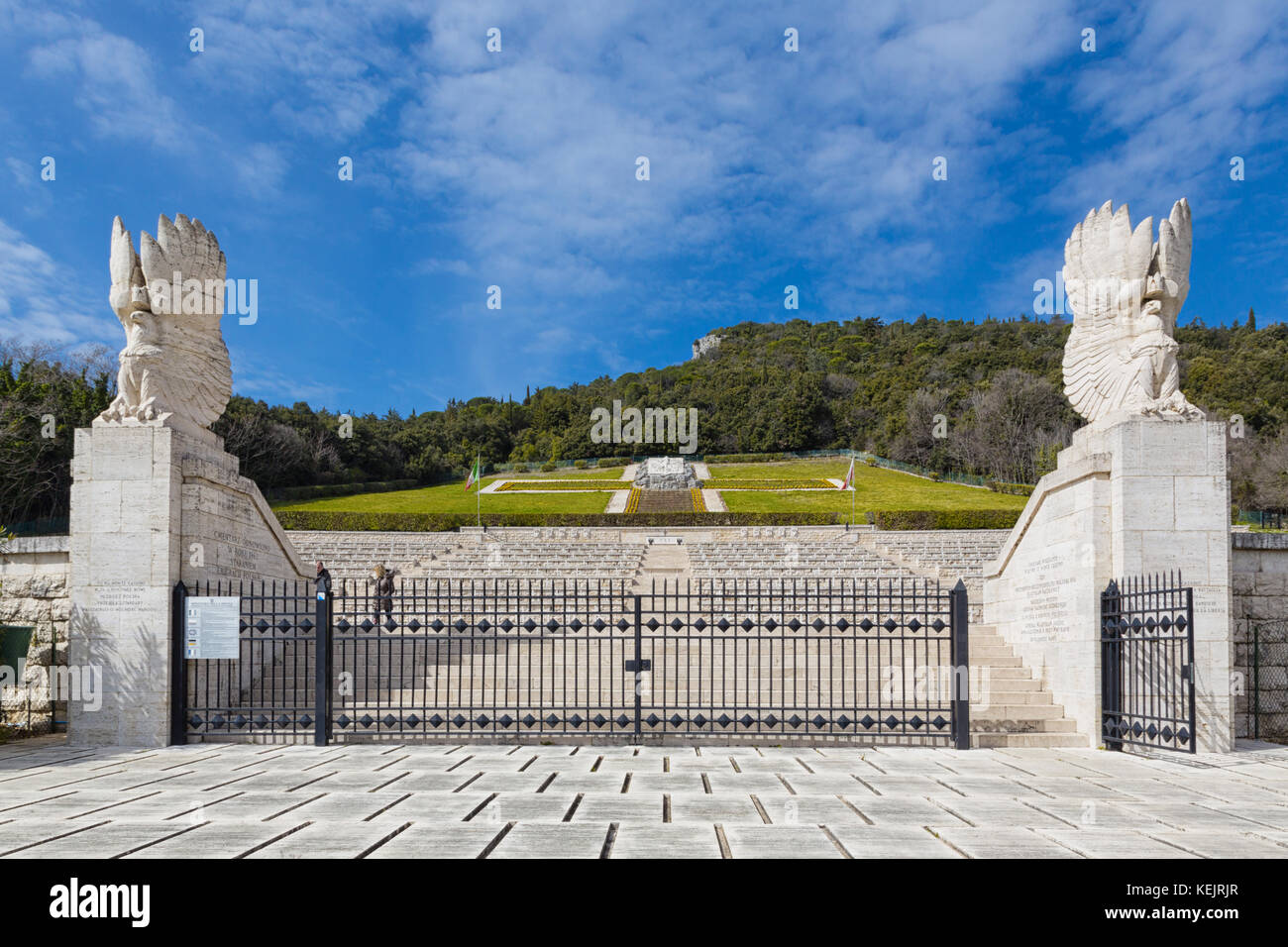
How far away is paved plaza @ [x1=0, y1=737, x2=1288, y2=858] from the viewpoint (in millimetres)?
3955

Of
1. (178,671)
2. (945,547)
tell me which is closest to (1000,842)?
(178,671)

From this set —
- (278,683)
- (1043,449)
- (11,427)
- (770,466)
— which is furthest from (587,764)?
(770,466)

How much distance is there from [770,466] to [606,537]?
1295 inches

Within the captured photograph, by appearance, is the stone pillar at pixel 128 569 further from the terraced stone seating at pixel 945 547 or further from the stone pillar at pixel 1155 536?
the terraced stone seating at pixel 945 547

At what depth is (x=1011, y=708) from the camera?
27.9 feet

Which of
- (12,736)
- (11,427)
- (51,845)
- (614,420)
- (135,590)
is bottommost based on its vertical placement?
(12,736)

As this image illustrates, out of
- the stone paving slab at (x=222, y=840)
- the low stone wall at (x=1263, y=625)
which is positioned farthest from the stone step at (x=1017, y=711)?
the stone paving slab at (x=222, y=840)

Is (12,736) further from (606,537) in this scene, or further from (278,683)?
(606,537)

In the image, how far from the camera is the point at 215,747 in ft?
24.6

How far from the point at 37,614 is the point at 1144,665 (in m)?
11.3

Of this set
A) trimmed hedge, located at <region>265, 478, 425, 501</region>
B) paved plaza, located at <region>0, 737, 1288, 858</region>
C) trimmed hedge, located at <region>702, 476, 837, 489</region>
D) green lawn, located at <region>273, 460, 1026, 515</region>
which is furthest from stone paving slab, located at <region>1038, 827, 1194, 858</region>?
trimmed hedge, located at <region>265, 478, 425, 501</region>

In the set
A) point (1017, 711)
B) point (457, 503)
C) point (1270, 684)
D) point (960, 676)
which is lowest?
point (1017, 711)

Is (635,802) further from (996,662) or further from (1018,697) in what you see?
(996,662)

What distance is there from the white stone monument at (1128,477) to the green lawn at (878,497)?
2547cm
